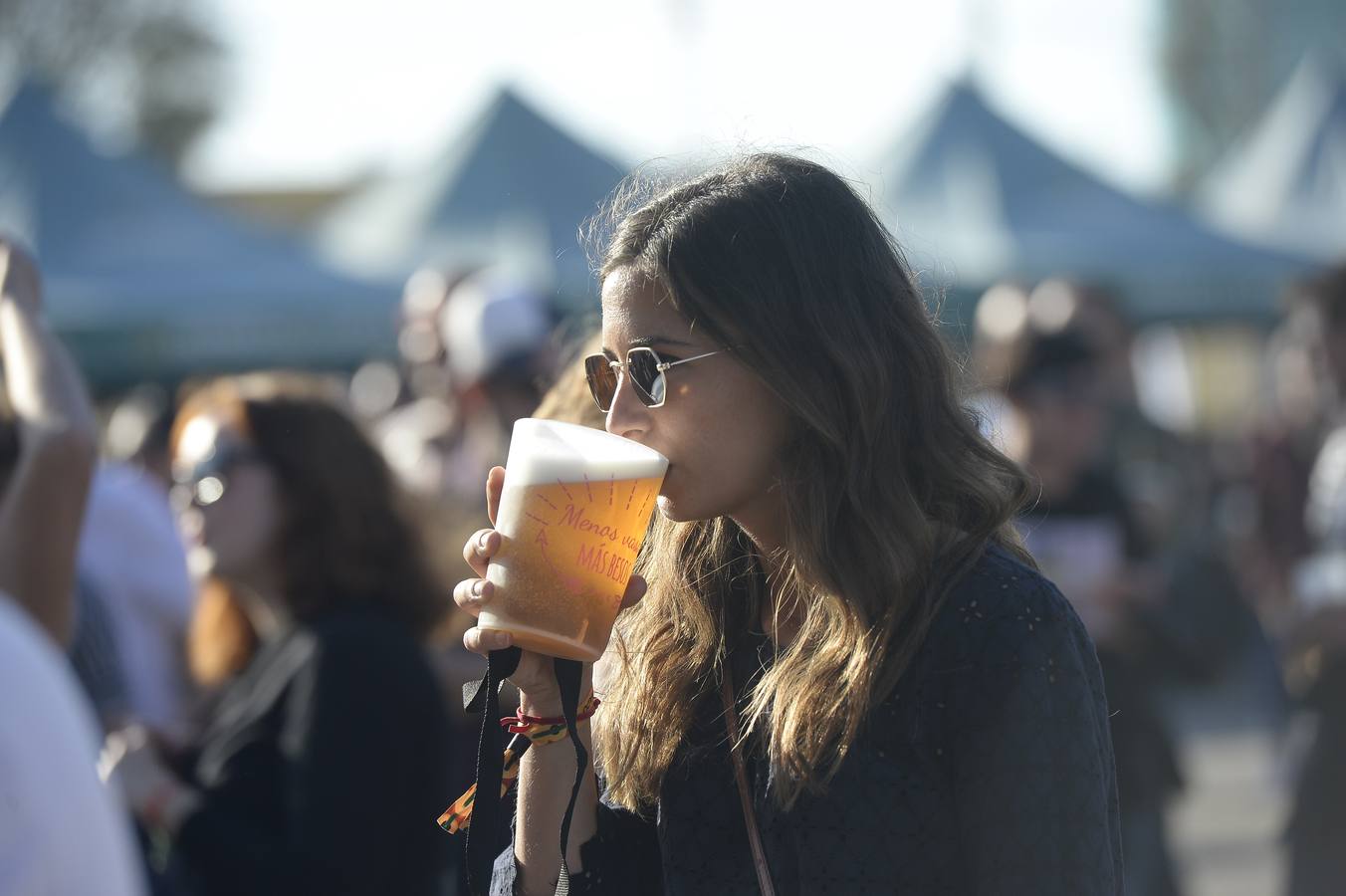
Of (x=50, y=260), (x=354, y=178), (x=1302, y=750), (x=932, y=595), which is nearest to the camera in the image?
(x=932, y=595)

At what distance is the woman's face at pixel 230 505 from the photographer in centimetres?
347

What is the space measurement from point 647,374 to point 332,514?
6.02ft

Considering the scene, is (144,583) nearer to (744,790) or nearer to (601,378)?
(601,378)

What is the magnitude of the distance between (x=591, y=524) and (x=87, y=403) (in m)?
1.18

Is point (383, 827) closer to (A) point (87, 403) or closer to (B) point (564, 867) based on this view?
(A) point (87, 403)

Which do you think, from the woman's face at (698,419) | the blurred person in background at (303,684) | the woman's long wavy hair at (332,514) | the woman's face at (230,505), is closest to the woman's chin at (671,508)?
the woman's face at (698,419)

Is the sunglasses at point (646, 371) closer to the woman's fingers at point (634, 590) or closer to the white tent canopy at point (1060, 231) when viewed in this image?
the woman's fingers at point (634, 590)

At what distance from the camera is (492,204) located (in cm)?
1202

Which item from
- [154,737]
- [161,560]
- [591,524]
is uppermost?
[591,524]

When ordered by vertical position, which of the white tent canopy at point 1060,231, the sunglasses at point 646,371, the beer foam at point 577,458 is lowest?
the white tent canopy at point 1060,231

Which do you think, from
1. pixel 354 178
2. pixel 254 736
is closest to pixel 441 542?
pixel 254 736

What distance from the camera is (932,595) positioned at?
1745mm

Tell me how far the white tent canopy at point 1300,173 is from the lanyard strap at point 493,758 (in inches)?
489

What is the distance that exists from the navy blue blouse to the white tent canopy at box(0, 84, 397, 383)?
952 centimetres
